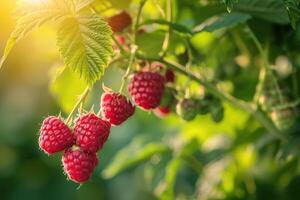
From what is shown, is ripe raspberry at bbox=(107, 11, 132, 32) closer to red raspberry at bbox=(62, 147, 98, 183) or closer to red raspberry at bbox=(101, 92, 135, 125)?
red raspberry at bbox=(101, 92, 135, 125)

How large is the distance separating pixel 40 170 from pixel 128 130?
1.01 meters

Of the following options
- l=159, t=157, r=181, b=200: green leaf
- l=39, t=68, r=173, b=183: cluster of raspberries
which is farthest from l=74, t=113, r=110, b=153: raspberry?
l=159, t=157, r=181, b=200: green leaf

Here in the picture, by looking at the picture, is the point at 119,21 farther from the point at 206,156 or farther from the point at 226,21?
the point at 206,156

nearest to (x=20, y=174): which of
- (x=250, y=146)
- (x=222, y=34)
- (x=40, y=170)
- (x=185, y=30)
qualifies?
(x=40, y=170)

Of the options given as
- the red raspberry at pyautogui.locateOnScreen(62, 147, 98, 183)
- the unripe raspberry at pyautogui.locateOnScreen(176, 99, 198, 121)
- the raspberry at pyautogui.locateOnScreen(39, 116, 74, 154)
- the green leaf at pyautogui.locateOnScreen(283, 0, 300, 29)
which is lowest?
the unripe raspberry at pyautogui.locateOnScreen(176, 99, 198, 121)

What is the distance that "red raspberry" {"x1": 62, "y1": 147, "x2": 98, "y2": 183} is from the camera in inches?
81.1

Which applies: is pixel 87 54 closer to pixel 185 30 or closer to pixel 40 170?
pixel 185 30

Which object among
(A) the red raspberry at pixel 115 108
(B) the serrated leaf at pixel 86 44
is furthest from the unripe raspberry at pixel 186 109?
(B) the serrated leaf at pixel 86 44

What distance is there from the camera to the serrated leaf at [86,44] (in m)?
1.97

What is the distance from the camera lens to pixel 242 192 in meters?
3.17

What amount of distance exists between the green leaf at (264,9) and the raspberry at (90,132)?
26.4 inches

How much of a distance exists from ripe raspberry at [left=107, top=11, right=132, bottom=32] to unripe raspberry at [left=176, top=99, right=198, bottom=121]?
299mm

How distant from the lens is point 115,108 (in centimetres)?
213

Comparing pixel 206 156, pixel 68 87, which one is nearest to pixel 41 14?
pixel 68 87
